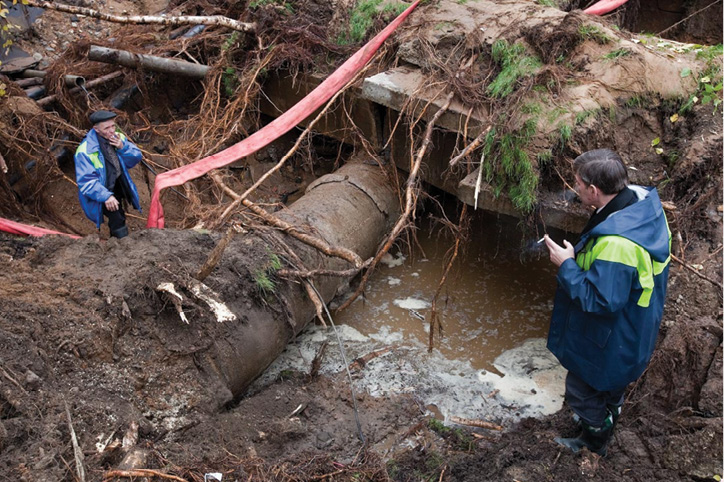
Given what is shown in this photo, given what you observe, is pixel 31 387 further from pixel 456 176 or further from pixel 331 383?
pixel 456 176

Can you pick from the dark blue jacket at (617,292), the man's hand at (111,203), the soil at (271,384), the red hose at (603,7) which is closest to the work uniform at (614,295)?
the dark blue jacket at (617,292)

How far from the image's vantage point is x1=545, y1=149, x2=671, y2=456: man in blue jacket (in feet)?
9.54

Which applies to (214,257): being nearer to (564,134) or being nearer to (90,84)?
(564,134)

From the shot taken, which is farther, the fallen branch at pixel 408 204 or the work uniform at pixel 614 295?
the fallen branch at pixel 408 204

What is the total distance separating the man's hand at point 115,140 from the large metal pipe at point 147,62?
79.5 inches

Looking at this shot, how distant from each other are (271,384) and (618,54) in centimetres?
379

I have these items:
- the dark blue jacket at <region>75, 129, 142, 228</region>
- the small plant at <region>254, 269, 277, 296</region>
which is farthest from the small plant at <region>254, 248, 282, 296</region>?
the dark blue jacket at <region>75, 129, 142, 228</region>

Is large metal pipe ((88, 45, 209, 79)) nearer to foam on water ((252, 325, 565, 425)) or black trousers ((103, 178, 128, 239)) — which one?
black trousers ((103, 178, 128, 239))

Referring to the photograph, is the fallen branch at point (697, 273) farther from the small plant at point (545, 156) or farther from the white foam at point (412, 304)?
the white foam at point (412, 304)

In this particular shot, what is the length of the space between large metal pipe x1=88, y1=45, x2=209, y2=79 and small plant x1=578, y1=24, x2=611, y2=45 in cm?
393

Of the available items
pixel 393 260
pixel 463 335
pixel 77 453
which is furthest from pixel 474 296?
pixel 77 453

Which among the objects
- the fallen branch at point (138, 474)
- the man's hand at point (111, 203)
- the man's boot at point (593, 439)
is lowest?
the man's boot at point (593, 439)

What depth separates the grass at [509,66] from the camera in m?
5.04

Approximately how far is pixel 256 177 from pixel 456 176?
8.47 feet
